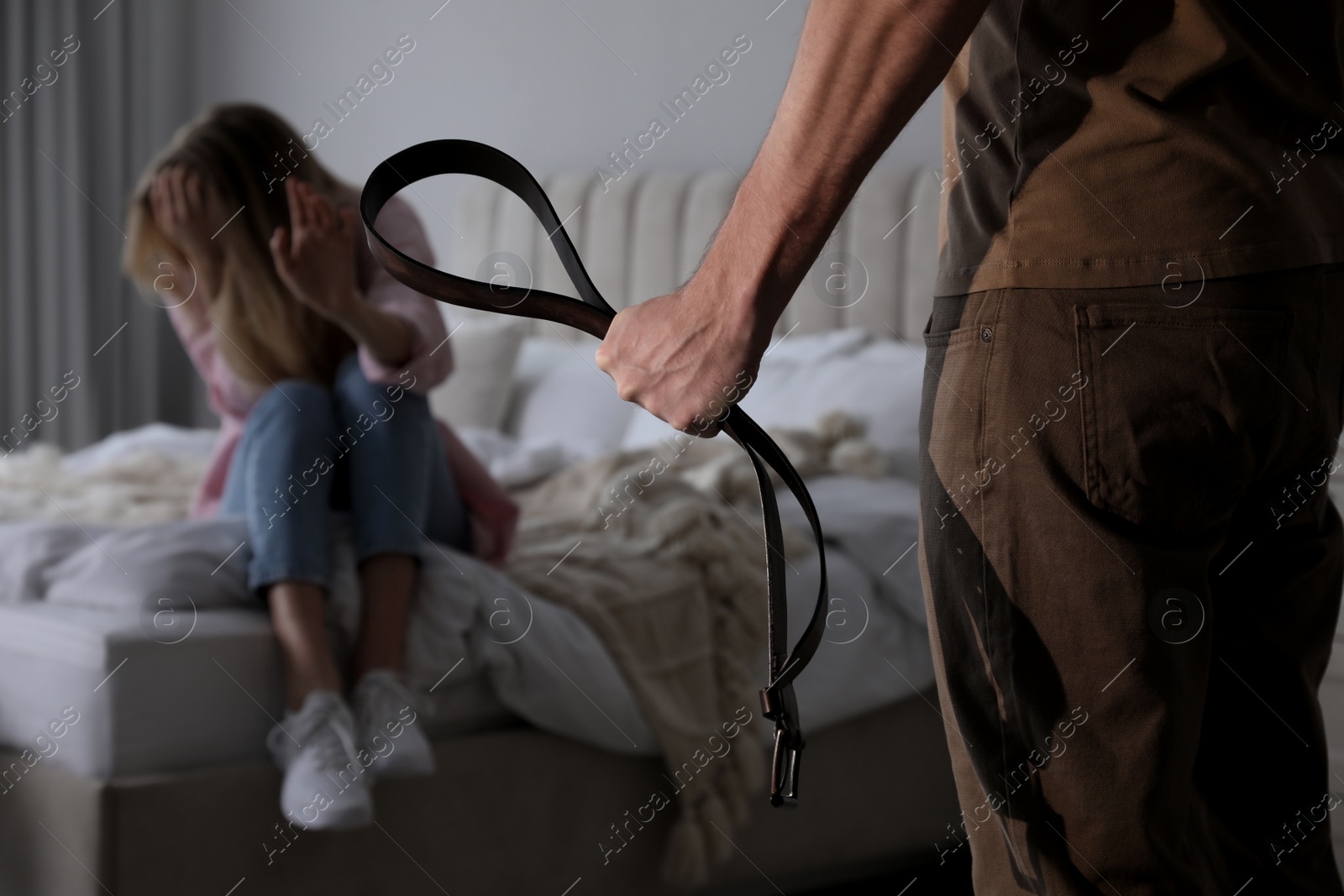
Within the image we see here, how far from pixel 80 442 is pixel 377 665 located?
292cm

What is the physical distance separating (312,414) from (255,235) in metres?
0.33

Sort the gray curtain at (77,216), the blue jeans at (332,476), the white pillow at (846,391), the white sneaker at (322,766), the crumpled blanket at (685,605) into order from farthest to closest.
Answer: the gray curtain at (77,216)
the white pillow at (846,391)
the crumpled blanket at (685,605)
the blue jeans at (332,476)
the white sneaker at (322,766)

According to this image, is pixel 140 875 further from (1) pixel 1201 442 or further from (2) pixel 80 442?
(2) pixel 80 442

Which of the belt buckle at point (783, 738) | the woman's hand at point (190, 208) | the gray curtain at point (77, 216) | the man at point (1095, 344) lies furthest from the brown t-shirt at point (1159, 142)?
the gray curtain at point (77, 216)

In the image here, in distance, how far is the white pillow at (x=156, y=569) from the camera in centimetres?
129

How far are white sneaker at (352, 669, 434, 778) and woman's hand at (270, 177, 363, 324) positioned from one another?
437 millimetres

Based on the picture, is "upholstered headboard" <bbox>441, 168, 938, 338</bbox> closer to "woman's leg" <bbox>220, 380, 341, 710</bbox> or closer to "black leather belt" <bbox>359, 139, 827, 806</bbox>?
"woman's leg" <bbox>220, 380, 341, 710</bbox>

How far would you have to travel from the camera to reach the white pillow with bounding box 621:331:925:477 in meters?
1.98

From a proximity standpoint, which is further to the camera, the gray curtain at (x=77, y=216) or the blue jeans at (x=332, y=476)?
the gray curtain at (x=77, y=216)

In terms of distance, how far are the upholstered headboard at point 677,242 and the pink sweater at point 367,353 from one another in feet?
1.95

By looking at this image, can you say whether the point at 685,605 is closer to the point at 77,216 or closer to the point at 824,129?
the point at 824,129

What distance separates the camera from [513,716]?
4.76ft

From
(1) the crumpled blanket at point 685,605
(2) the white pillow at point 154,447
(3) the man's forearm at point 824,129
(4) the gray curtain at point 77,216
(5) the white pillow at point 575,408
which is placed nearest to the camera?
(3) the man's forearm at point 824,129

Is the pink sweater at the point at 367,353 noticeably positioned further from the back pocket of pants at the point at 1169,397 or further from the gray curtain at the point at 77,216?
the gray curtain at the point at 77,216
